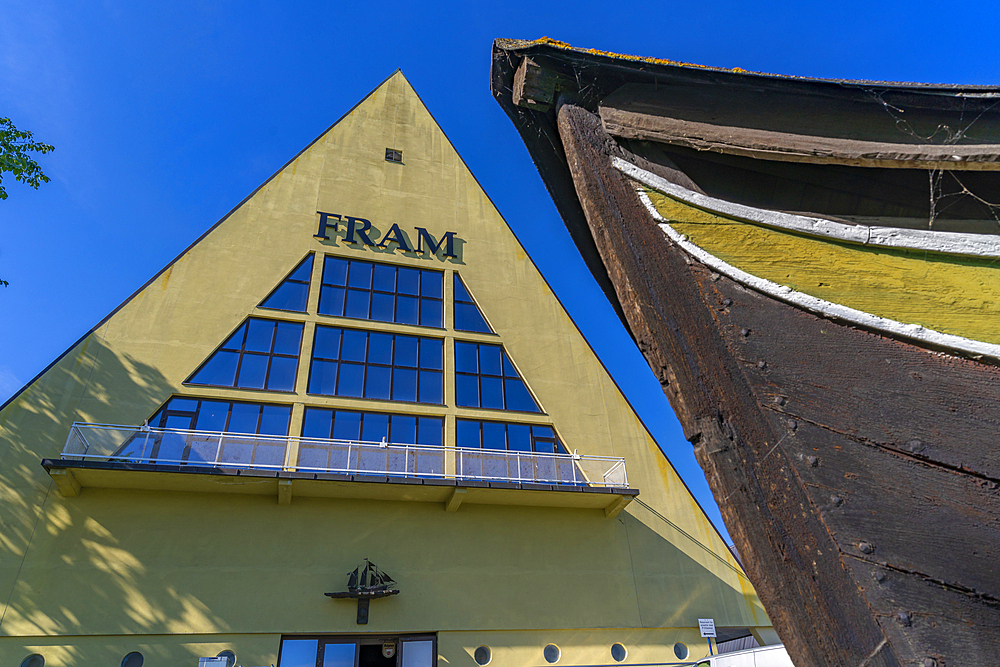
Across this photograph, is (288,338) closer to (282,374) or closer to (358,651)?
(282,374)

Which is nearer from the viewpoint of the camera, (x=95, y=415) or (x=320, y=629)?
(x=320, y=629)

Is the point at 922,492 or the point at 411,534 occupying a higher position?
the point at 411,534

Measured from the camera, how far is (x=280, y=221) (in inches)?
678

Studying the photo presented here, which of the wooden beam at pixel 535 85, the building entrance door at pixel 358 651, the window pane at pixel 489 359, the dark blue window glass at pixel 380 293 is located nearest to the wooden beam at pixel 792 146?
the wooden beam at pixel 535 85

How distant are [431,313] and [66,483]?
9.90 metres

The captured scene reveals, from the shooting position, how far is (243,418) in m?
13.9

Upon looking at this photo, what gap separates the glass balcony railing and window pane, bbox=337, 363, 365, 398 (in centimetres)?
189

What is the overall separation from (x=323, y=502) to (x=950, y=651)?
13.3 metres

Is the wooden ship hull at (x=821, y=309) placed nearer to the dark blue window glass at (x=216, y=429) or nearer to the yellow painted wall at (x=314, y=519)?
the dark blue window glass at (x=216, y=429)

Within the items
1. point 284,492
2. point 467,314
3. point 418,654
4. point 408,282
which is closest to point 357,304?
point 408,282

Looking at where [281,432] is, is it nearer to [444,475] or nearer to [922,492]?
[444,475]

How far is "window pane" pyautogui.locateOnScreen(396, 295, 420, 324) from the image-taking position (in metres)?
16.9

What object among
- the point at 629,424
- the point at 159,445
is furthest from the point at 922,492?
the point at 629,424

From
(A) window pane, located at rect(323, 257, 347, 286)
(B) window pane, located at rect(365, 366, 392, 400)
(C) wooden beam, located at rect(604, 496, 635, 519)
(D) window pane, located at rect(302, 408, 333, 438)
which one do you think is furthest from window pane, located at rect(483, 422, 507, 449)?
(A) window pane, located at rect(323, 257, 347, 286)
